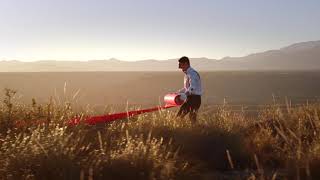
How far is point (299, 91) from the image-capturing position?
67.9 m

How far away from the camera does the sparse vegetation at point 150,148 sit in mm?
6320

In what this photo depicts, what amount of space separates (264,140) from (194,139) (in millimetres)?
1259

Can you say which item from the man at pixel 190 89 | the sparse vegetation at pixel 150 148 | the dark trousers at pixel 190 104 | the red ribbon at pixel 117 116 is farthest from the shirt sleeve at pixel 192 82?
the sparse vegetation at pixel 150 148

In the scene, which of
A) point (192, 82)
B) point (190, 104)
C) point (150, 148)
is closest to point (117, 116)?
point (190, 104)

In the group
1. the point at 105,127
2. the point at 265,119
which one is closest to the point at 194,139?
the point at 105,127

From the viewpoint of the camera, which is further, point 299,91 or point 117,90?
point 117,90

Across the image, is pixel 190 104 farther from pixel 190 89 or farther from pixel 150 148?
pixel 150 148

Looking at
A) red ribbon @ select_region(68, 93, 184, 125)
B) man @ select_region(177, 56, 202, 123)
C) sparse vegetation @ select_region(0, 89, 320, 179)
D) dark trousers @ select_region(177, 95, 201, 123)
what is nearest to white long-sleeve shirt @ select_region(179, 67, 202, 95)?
man @ select_region(177, 56, 202, 123)

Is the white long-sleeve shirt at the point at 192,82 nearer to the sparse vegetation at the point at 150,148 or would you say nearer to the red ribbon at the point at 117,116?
the red ribbon at the point at 117,116

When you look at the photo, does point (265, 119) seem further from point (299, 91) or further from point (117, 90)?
point (117, 90)

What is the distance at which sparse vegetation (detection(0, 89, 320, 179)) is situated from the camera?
20.7 ft

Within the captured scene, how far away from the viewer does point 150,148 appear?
23.4 ft

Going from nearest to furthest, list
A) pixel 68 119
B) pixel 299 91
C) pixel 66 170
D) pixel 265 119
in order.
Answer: pixel 66 170
pixel 68 119
pixel 265 119
pixel 299 91

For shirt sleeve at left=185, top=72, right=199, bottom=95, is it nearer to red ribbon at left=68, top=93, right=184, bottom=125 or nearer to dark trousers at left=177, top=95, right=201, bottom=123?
dark trousers at left=177, top=95, right=201, bottom=123
